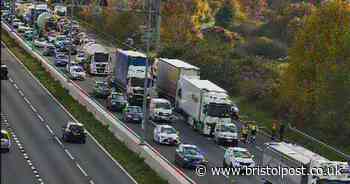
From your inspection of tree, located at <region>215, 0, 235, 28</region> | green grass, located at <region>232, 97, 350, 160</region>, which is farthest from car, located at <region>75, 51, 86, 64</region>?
tree, located at <region>215, 0, 235, 28</region>

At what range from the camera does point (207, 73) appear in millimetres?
78000

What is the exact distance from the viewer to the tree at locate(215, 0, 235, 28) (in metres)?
139

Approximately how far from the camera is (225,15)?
140m

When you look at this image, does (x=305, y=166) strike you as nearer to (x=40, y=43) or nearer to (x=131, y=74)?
(x=131, y=74)

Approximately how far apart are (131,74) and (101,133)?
53.4 feet

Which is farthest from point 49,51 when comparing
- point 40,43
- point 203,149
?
point 203,149

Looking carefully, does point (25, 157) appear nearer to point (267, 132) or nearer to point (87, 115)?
point (87, 115)

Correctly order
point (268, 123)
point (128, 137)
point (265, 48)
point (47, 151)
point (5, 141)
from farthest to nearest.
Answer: point (265, 48)
point (268, 123)
point (128, 137)
point (47, 151)
point (5, 141)

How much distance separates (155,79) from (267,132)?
60.0ft

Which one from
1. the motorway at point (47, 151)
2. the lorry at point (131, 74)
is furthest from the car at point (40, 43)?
the motorway at point (47, 151)

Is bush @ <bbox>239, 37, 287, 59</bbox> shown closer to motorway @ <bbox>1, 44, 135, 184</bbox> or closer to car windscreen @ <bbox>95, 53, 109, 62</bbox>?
car windscreen @ <bbox>95, 53, 109, 62</bbox>

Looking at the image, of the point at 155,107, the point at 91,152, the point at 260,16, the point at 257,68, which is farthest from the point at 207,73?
the point at 260,16

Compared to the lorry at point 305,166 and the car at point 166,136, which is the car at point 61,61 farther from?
the lorry at point 305,166

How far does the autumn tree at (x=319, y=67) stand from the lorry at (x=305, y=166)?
16.6 m
